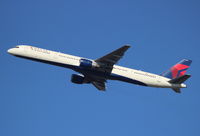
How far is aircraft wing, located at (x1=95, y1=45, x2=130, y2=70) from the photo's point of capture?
6048 centimetres

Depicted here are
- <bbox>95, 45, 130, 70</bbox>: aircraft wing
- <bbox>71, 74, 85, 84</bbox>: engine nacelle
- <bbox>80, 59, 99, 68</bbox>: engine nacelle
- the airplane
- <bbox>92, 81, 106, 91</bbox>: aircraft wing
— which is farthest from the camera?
<bbox>92, 81, 106, 91</bbox>: aircraft wing

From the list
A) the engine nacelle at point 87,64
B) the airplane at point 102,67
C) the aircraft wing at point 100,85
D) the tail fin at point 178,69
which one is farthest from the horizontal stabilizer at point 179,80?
the engine nacelle at point 87,64

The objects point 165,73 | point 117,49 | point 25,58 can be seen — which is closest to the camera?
point 117,49

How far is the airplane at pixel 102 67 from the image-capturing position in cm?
6341

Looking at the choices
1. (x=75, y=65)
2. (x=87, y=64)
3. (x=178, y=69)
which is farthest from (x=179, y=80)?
(x=75, y=65)

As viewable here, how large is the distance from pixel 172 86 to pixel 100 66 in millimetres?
13634

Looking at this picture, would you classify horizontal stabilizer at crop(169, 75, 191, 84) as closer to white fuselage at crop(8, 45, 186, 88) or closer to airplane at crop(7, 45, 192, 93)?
airplane at crop(7, 45, 192, 93)

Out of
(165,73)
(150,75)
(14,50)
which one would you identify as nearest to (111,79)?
(150,75)

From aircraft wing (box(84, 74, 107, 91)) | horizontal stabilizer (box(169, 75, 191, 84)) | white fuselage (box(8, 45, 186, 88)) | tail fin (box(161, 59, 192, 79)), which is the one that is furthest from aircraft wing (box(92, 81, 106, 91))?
horizontal stabilizer (box(169, 75, 191, 84))

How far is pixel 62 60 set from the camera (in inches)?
2515

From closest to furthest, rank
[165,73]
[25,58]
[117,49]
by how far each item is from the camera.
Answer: [117,49] → [25,58] → [165,73]

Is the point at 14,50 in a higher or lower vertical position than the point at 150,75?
higher

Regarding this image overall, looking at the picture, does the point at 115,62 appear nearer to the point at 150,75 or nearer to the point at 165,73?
the point at 150,75

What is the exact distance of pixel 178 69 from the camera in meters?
71.8
